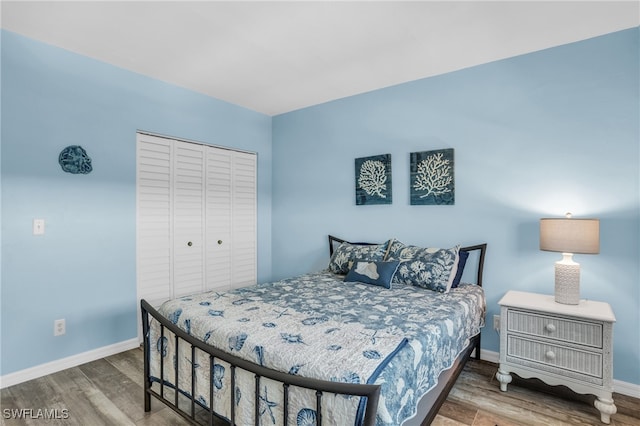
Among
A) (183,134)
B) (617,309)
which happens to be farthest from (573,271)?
(183,134)

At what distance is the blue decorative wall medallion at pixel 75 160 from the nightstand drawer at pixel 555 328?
11.5 feet

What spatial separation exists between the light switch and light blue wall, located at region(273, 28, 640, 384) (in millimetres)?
2638

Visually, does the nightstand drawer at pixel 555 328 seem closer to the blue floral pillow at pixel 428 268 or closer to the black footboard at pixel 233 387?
the blue floral pillow at pixel 428 268

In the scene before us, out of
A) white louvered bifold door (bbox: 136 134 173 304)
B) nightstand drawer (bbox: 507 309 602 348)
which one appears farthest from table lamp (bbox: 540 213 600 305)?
white louvered bifold door (bbox: 136 134 173 304)

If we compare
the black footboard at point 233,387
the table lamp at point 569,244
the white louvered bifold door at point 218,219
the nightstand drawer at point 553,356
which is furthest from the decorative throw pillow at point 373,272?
the white louvered bifold door at point 218,219

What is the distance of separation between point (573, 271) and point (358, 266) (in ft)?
5.02

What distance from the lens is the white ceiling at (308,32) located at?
2.09 metres

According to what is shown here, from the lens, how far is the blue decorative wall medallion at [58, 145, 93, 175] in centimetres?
261

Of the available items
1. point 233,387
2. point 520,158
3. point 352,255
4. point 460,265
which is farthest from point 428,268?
point 233,387

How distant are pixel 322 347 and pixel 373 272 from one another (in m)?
1.35

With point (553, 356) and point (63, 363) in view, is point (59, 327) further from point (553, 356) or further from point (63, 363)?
point (553, 356)

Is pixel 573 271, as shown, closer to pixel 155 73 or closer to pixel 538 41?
pixel 538 41

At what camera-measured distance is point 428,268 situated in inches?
103

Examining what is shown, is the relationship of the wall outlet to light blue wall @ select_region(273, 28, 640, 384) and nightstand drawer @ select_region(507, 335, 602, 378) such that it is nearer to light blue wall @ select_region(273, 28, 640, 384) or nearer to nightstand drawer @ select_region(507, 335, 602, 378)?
light blue wall @ select_region(273, 28, 640, 384)
